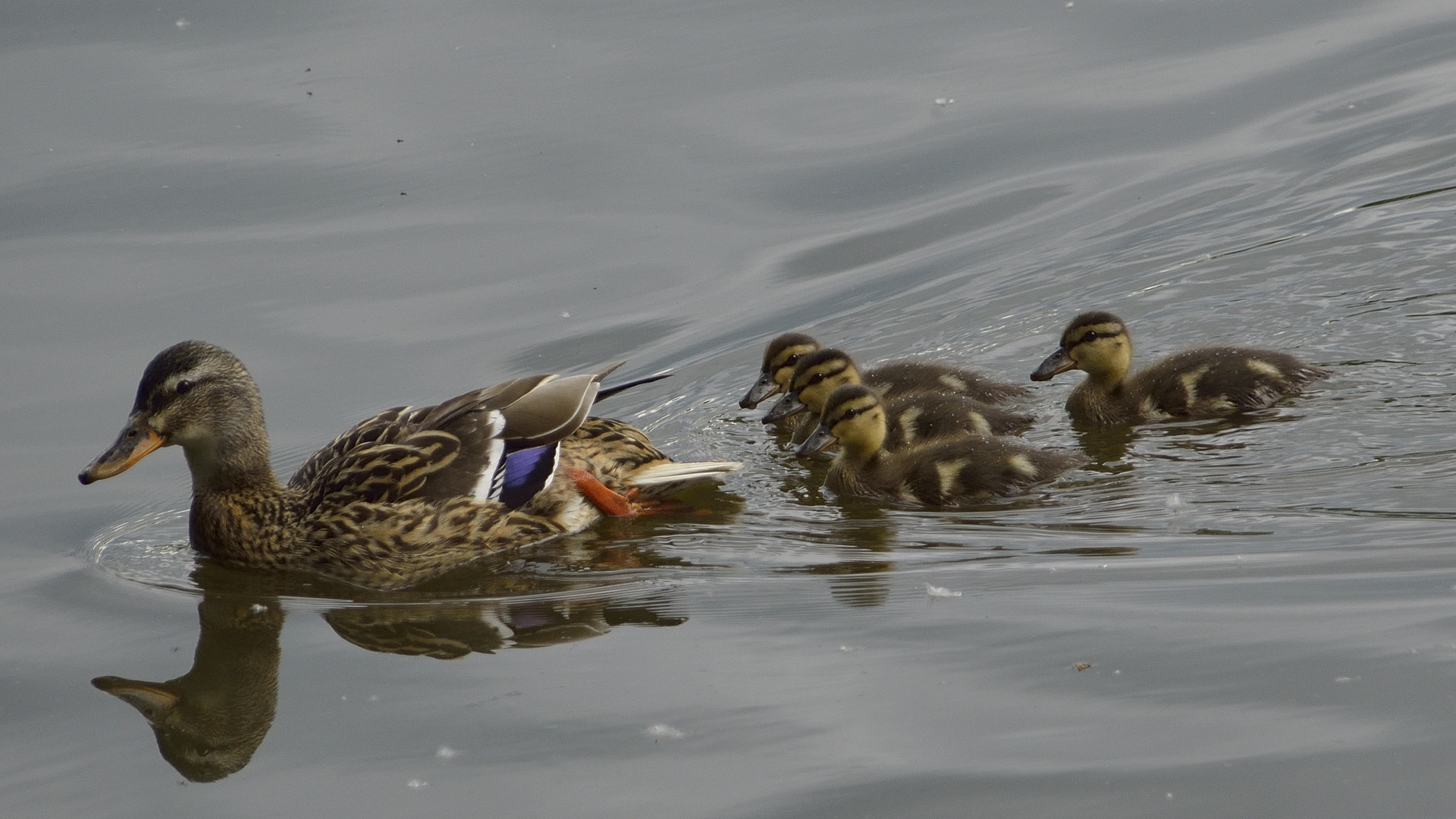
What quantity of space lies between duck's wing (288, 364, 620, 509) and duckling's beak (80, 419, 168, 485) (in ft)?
1.44

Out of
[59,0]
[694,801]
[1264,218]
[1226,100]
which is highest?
[59,0]

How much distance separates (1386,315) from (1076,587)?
8.27 ft

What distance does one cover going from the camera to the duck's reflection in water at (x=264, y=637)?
10.9ft

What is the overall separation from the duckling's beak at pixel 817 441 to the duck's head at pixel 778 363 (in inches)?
18.2

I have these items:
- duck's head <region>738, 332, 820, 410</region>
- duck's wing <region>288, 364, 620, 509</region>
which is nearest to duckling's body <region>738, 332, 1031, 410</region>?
duck's head <region>738, 332, 820, 410</region>

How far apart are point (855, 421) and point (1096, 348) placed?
92 centimetres

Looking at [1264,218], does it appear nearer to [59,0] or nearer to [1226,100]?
[1226,100]

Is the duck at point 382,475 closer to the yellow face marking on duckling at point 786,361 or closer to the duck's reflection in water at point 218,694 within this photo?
the duck's reflection in water at point 218,694


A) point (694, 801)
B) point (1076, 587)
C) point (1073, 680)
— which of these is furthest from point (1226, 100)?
point (694, 801)

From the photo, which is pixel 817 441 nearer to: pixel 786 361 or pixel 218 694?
pixel 786 361

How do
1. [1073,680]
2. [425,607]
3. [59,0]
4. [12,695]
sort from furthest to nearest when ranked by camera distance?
[59,0], [425,607], [12,695], [1073,680]

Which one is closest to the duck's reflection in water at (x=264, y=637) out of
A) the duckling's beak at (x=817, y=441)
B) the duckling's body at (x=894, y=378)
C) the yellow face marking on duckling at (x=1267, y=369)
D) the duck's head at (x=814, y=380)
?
the duckling's beak at (x=817, y=441)

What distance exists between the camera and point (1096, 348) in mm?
5277

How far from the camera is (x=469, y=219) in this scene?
263 inches
